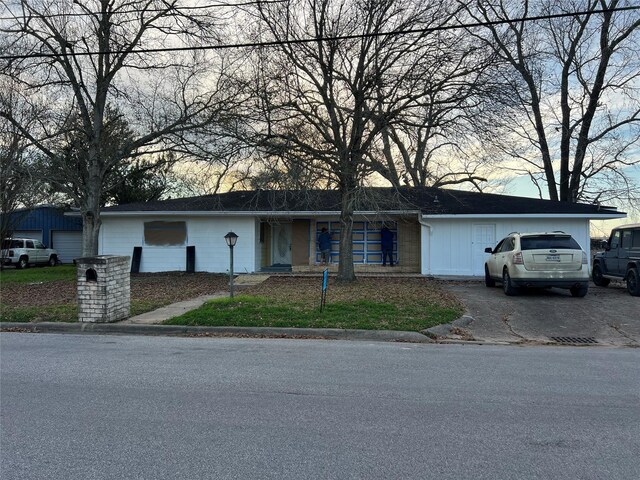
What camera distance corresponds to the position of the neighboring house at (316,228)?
62.5ft

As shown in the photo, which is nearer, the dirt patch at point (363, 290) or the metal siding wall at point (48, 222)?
the dirt patch at point (363, 290)

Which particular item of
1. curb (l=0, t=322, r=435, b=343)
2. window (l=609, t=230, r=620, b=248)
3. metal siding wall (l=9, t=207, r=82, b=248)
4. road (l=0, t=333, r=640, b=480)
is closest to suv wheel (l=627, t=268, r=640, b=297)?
window (l=609, t=230, r=620, b=248)

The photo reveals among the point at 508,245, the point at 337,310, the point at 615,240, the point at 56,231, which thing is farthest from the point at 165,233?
the point at 56,231

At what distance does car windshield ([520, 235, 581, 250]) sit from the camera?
508 inches

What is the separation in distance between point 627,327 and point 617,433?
6.75 meters

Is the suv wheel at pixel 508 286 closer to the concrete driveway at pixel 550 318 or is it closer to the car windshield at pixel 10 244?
the concrete driveway at pixel 550 318

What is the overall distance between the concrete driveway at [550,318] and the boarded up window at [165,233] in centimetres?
1221

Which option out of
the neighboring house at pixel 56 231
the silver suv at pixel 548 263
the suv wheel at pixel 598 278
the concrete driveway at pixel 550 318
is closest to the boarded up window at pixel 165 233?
the concrete driveway at pixel 550 318

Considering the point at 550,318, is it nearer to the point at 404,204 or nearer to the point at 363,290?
the point at 363,290

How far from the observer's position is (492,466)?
3629mm

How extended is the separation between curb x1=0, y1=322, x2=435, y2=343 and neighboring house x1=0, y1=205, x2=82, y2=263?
2646 centimetres

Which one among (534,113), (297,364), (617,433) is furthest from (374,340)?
(534,113)

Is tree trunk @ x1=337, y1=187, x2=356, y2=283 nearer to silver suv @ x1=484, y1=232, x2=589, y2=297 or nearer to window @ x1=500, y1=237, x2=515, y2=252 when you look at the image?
window @ x1=500, y1=237, x2=515, y2=252

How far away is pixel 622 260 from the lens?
1509cm
